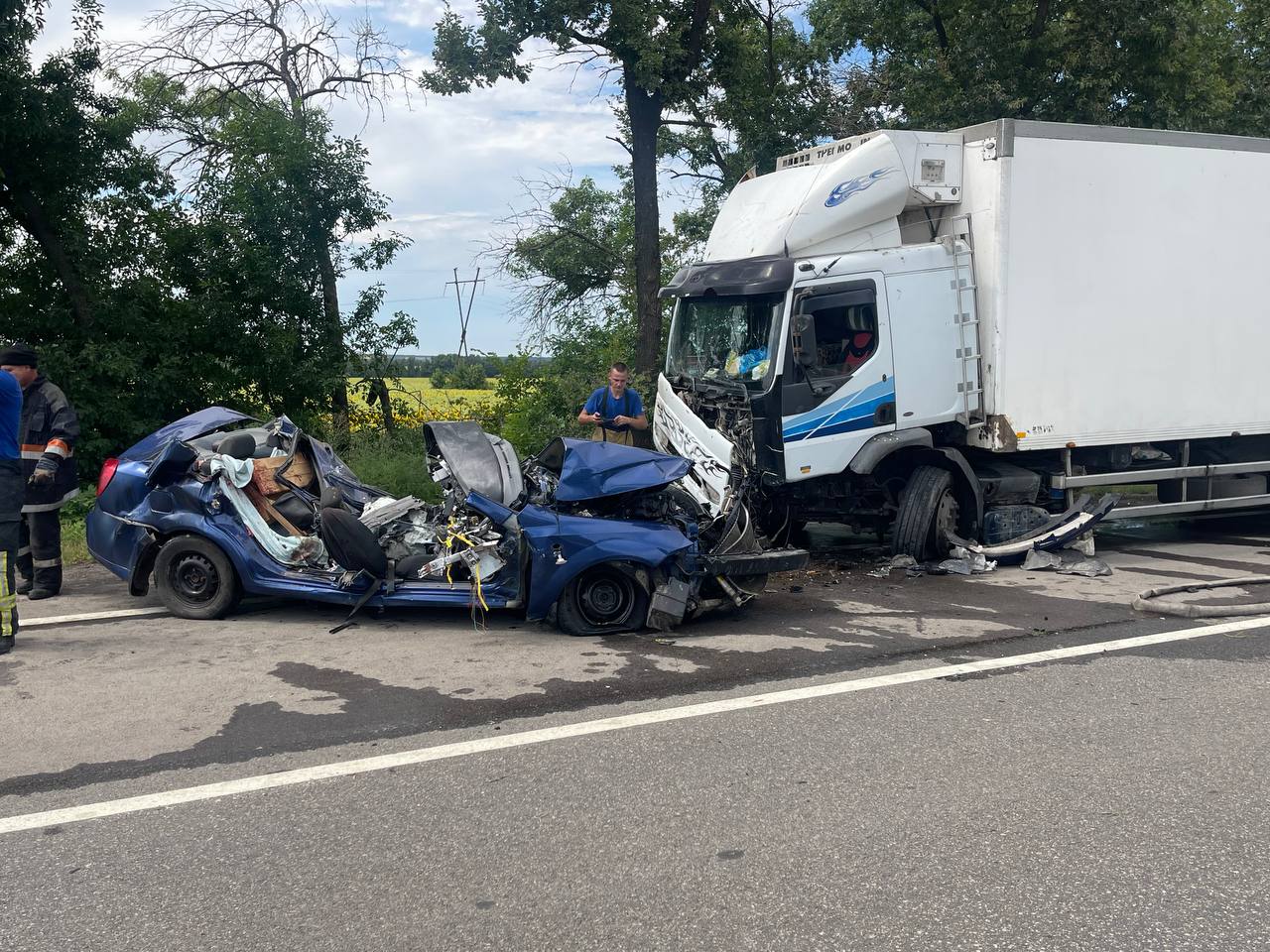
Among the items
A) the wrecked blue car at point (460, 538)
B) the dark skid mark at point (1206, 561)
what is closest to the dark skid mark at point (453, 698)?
the wrecked blue car at point (460, 538)

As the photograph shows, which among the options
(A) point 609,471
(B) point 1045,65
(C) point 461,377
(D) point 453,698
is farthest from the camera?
(B) point 1045,65

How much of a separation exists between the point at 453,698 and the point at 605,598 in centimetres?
161

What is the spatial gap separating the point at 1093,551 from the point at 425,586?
6052 millimetres

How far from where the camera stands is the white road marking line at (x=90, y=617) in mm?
6887

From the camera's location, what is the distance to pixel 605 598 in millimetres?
6676

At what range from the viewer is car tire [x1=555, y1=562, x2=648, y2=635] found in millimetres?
6578

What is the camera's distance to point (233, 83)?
15258mm

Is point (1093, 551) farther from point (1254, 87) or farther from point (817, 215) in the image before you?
point (1254, 87)

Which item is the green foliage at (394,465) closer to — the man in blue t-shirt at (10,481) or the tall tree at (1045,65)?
the man in blue t-shirt at (10,481)

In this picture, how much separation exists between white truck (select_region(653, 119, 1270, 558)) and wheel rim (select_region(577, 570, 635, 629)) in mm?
1732

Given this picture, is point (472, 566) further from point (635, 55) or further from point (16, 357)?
point (635, 55)

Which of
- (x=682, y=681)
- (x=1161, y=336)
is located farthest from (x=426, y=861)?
(x=1161, y=336)

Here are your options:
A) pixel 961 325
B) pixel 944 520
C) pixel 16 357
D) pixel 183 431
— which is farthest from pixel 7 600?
pixel 961 325

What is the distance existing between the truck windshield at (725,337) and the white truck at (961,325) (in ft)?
0.07
